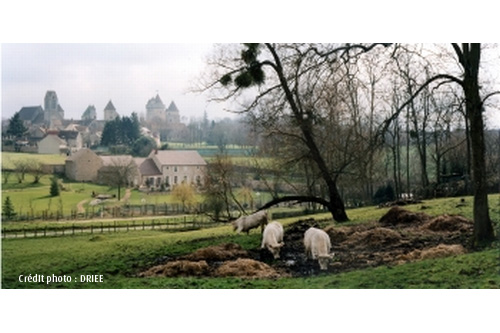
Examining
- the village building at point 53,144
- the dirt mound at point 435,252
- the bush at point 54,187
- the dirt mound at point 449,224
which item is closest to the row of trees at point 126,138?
the village building at point 53,144

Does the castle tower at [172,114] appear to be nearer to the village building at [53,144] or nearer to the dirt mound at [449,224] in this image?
the village building at [53,144]

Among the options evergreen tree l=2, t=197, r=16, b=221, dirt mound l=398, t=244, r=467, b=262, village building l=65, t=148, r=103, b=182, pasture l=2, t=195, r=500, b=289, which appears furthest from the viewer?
village building l=65, t=148, r=103, b=182

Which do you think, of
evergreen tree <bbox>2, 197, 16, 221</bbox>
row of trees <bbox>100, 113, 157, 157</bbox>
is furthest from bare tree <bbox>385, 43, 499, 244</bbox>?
evergreen tree <bbox>2, 197, 16, 221</bbox>

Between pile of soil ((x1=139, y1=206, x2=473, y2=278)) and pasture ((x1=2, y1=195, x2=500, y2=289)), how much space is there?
2 centimetres

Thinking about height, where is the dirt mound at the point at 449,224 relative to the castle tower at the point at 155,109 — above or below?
below

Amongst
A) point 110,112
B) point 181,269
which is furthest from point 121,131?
point 181,269

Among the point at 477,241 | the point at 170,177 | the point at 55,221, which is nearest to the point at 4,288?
the point at 55,221

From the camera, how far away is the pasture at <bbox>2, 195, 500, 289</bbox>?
9.97 meters

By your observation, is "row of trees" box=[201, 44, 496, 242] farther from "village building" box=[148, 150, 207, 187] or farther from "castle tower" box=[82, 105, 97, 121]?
A: "castle tower" box=[82, 105, 97, 121]

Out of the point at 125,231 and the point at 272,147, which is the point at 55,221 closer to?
the point at 125,231

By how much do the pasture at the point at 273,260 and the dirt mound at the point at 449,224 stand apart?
77 mm

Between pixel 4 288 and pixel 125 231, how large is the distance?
192cm

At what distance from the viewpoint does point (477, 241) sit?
406 inches

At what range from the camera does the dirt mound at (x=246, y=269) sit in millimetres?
10203
